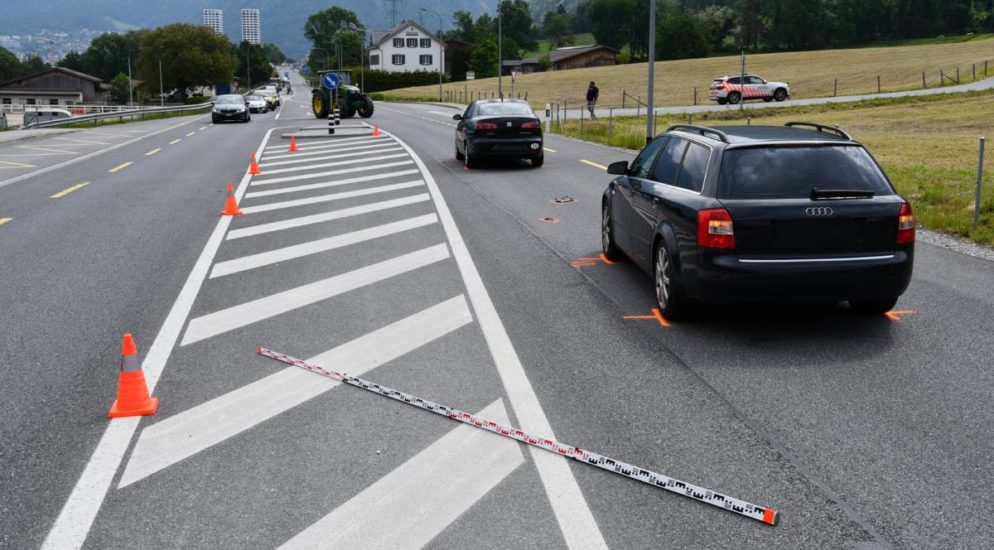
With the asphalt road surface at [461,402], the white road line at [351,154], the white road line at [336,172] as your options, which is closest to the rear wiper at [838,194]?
the asphalt road surface at [461,402]

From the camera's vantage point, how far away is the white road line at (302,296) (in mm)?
7605

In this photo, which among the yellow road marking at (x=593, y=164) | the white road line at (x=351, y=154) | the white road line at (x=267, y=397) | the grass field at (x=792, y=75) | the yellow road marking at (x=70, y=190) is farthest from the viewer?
the grass field at (x=792, y=75)

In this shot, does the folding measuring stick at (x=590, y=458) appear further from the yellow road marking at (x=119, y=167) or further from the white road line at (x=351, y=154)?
the yellow road marking at (x=119, y=167)

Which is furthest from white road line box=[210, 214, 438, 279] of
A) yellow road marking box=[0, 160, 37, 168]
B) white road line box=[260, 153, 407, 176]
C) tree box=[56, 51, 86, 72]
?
tree box=[56, 51, 86, 72]

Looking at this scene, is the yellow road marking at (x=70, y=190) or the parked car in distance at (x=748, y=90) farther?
the parked car in distance at (x=748, y=90)

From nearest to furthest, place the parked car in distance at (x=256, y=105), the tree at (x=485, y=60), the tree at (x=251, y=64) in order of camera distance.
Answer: the parked car in distance at (x=256, y=105), the tree at (x=485, y=60), the tree at (x=251, y=64)

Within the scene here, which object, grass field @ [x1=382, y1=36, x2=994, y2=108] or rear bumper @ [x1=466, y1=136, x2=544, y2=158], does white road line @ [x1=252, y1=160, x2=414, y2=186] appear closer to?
rear bumper @ [x1=466, y1=136, x2=544, y2=158]

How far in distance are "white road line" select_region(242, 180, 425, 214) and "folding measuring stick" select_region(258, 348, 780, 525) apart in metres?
8.84

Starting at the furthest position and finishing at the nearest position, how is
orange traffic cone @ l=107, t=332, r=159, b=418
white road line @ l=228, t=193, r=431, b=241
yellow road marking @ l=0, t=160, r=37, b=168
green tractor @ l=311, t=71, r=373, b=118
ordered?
green tractor @ l=311, t=71, r=373, b=118 → yellow road marking @ l=0, t=160, r=37, b=168 → white road line @ l=228, t=193, r=431, b=241 → orange traffic cone @ l=107, t=332, r=159, b=418

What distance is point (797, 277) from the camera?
23.0ft

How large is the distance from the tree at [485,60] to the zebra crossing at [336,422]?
12706 centimetres

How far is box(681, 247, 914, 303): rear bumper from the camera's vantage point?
277 inches

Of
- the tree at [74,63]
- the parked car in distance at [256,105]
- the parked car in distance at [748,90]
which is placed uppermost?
the tree at [74,63]

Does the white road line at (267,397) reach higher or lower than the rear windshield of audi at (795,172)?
lower
